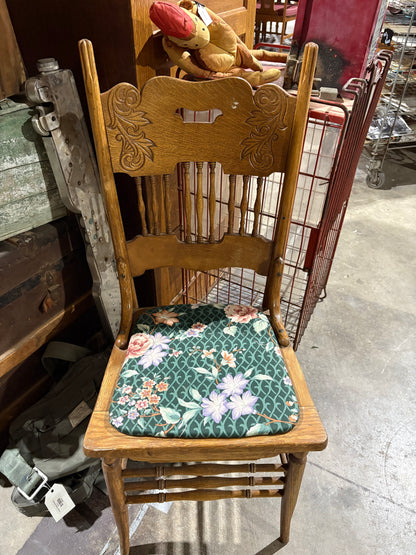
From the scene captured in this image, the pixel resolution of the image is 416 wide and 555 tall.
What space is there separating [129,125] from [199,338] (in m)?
0.57

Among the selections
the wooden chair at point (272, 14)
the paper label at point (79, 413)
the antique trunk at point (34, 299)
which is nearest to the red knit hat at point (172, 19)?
the antique trunk at point (34, 299)

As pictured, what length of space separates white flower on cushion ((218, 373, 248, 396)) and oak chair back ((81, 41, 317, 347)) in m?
0.20

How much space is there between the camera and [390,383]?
173cm

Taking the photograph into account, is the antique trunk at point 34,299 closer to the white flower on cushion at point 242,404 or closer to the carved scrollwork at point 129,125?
the carved scrollwork at point 129,125

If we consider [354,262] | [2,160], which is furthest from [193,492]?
[354,262]

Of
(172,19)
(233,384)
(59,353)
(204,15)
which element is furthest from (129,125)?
(59,353)

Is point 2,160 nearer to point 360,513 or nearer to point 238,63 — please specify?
point 238,63

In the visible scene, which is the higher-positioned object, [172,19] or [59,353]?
[172,19]

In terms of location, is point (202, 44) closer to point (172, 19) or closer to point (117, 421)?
point (172, 19)

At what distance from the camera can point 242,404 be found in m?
0.93

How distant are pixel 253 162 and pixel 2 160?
643 mm

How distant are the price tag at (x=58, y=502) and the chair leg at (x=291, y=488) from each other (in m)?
0.63

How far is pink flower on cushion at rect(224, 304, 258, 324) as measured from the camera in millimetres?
1147

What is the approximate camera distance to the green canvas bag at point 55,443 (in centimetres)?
122
